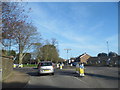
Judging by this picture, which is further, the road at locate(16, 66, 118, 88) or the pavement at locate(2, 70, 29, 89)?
the pavement at locate(2, 70, 29, 89)

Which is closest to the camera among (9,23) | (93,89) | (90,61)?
(93,89)

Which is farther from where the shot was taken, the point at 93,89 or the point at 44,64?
the point at 44,64

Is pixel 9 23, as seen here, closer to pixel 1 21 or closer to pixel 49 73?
pixel 1 21

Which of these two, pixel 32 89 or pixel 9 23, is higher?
pixel 9 23

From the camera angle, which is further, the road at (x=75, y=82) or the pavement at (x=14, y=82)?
the pavement at (x=14, y=82)

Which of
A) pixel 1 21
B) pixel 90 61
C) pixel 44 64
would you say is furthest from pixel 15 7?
pixel 90 61

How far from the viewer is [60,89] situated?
30.0 feet

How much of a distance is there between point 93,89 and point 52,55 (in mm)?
61522

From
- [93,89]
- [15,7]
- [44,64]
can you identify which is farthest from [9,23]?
[44,64]

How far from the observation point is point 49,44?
71.0 meters

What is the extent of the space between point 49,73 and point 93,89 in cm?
1025

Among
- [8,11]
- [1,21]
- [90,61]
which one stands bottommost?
[90,61]

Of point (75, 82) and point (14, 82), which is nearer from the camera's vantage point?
point (75, 82)

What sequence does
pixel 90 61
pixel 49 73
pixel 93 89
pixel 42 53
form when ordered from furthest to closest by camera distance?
1. pixel 90 61
2. pixel 42 53
3. pixel 49 73
4. pixel 93 89
